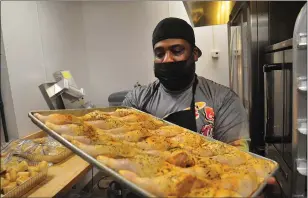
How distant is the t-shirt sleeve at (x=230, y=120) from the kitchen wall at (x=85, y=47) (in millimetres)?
52

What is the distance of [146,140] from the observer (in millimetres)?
579

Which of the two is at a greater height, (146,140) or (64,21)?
(64,21)

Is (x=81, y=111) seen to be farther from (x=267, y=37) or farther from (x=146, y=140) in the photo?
(x=267, y=37)

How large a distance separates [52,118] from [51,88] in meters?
0.07

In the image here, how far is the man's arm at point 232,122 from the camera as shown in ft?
1.94

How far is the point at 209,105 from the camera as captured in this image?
1.91 feet

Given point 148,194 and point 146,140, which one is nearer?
point 148,194

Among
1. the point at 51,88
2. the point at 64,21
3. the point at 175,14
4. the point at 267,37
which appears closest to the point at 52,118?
the point at 51,88

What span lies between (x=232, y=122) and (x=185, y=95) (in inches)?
5.4

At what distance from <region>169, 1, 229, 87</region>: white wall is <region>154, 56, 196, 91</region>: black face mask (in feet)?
0.08

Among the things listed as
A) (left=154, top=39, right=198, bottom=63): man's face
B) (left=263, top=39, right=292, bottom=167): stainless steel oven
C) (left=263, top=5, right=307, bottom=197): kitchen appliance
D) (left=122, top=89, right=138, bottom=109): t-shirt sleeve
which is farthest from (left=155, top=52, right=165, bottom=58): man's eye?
(left=263, top=39, right=292, bottom=167): stainless steel oven

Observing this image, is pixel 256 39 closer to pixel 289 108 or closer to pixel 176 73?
pixel 289 108

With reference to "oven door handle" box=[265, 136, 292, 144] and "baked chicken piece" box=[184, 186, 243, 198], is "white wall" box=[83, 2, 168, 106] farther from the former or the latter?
"oven door handle" box=[265, 136, 292, 144]

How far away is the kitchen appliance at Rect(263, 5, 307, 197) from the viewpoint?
21.8 inches
